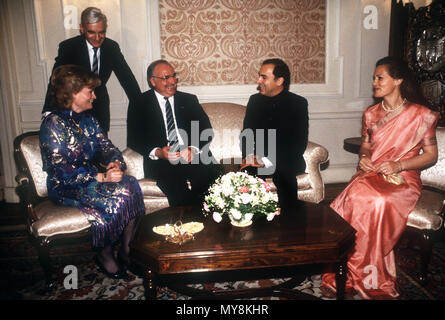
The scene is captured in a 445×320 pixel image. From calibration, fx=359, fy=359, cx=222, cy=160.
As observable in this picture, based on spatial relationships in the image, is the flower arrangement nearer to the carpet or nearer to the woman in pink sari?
the carpet

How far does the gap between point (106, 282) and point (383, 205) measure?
7.34 ft

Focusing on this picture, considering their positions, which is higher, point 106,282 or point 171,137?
point 171,137

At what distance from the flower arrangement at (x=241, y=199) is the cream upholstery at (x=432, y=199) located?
1190 mm

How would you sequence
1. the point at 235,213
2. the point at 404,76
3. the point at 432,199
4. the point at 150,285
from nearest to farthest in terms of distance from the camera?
1. the point at 150,285
2. the point at 235,213
3. the point at 432,199
4. the point at 404,76

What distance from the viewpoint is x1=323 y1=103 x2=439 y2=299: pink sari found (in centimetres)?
268

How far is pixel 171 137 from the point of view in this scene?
12.5 feet

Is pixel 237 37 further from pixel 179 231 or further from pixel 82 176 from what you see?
pixel 179 231

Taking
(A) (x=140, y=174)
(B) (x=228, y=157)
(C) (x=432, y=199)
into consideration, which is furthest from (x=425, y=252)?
(A) (x=140, y=174)

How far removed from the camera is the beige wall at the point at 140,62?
4547 mm

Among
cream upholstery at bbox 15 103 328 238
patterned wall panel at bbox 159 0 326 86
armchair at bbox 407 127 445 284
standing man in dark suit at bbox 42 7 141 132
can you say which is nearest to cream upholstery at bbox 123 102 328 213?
cream upholstery at bbox 15 103 328 238

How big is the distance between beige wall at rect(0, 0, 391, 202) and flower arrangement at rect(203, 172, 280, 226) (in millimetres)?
2846

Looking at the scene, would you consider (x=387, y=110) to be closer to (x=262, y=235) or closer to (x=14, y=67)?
(x=262, y=235)

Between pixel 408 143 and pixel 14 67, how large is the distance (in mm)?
4665

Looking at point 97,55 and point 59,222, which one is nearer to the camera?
point 59,222
